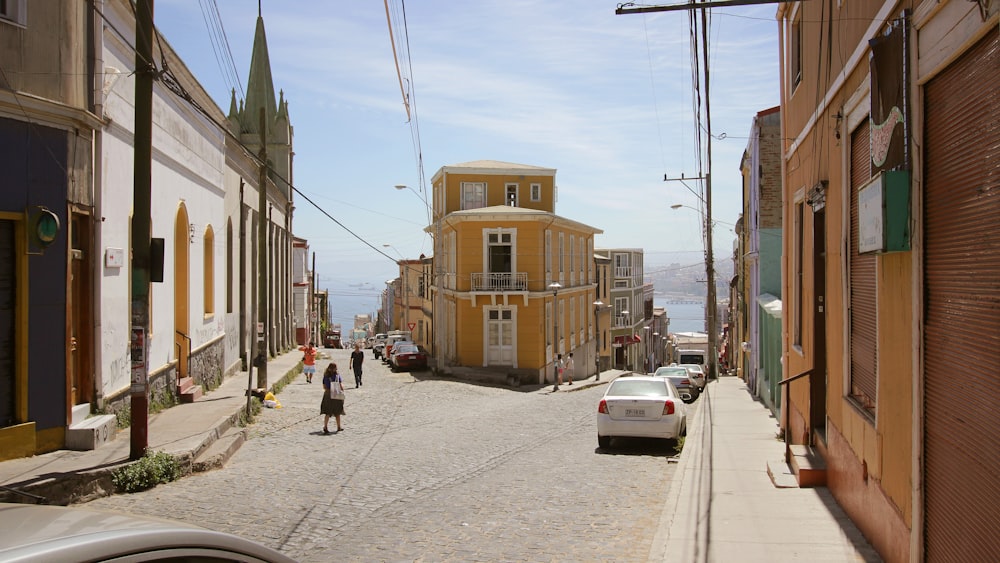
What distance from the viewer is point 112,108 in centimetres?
1248

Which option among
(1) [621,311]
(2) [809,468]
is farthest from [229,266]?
(1) [621,311]

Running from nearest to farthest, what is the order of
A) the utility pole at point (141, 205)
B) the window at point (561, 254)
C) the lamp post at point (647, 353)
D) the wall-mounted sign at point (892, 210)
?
the wall-mounted sign at point (892, 210)
the utility pole at point (141, 205)
the window at point (561, 254)
the lamp post at point (647, 353)

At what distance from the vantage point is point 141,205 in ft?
35.9

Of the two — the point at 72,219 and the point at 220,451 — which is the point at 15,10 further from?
the point at 220,451

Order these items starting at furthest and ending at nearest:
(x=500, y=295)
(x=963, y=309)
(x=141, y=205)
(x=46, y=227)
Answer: (x=500, y=295), (x=141, y=205), (x=46, y=227), (x=963, y=309)

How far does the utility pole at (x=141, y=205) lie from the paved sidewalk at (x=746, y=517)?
22.9 feet

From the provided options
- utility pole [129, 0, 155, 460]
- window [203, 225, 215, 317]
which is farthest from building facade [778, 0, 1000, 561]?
window [203, 225, 215, 317]

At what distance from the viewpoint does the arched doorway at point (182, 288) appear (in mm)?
18031

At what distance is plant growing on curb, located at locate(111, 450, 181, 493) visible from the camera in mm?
10117

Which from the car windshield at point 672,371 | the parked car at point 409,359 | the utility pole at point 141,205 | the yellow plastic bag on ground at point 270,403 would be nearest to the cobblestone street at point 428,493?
the yellow plastic bag on ground at point 270,403

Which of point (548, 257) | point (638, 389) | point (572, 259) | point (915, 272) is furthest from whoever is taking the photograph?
point (572, 259)

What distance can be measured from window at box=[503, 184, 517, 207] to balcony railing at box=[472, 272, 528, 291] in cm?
719

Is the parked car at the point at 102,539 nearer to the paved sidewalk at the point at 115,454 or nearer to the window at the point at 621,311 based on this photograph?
the paved sidewalk at the point at 115,454

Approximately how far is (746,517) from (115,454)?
7992 millimetres
